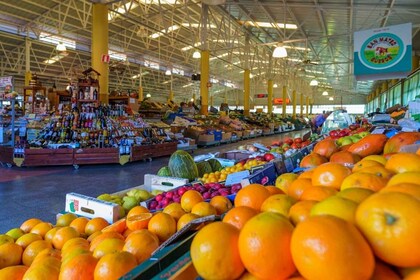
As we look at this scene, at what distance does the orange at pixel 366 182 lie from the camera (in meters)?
1.05

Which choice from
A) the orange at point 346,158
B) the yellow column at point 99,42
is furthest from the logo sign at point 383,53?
the yellow column at point 99,42

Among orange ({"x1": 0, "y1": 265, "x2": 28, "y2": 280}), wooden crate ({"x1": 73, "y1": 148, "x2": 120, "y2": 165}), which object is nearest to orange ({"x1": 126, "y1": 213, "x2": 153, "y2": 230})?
orange ({"x1": 0, "y1": 265, "x2": 28, "y2": 280})

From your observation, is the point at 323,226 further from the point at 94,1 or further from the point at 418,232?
the point at 94,1

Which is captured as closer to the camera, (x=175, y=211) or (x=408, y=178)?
(x=408, y=178)

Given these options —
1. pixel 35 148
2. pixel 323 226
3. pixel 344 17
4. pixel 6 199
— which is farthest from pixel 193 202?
pixel 344 17

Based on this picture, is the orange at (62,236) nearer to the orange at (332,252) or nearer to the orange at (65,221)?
the orange at (65,221)

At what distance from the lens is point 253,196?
50.1 inches

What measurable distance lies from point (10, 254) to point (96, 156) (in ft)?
21.9

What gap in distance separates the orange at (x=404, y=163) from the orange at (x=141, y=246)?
0.98 metres

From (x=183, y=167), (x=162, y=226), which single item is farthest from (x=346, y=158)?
(x=183, y=167)

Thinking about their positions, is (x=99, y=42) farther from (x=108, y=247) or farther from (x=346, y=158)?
(x=108, y=247)

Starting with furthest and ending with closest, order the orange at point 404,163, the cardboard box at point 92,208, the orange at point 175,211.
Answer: the cardboard box at point 92,208
the orange at point 175,211
the orange at point 404,163

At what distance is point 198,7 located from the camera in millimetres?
17688

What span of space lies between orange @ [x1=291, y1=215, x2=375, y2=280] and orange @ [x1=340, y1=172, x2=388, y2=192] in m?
0.36
